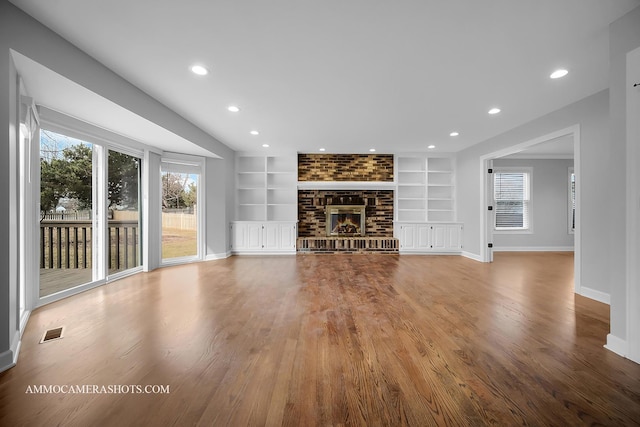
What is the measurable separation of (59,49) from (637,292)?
4.66 m

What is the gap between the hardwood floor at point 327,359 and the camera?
1401mm

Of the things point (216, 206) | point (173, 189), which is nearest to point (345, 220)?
point (216, 206)

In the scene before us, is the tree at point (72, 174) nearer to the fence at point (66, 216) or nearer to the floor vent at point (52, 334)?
the fence at point (66, 216)

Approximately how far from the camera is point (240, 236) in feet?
21.2

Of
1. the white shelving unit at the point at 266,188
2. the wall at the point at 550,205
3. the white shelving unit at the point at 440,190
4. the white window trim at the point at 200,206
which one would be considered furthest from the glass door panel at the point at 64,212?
the wall at the point at 550,205

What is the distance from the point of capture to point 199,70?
2643 mm

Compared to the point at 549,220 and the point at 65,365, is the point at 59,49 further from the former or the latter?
the point at 549,220

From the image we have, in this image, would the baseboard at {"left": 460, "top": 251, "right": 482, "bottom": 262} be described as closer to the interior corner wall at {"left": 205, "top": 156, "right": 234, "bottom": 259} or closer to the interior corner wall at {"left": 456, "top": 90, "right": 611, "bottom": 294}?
the interior corner wall at {"left": 456, "top": 90, "right": 611, "bottom": 294}

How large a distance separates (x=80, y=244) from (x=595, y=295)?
21.4 ft

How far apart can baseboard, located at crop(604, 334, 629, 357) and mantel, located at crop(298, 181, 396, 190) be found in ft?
17.0

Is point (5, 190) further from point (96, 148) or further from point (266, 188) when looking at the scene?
point (266, 188)

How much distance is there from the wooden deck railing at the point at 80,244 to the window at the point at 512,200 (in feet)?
27.0

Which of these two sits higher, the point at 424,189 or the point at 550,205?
the point at 424,189

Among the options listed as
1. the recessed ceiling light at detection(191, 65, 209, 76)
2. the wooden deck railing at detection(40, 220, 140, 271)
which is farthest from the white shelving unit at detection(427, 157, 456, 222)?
the wooden deck railing at detection(40, 220, 140, 271)
